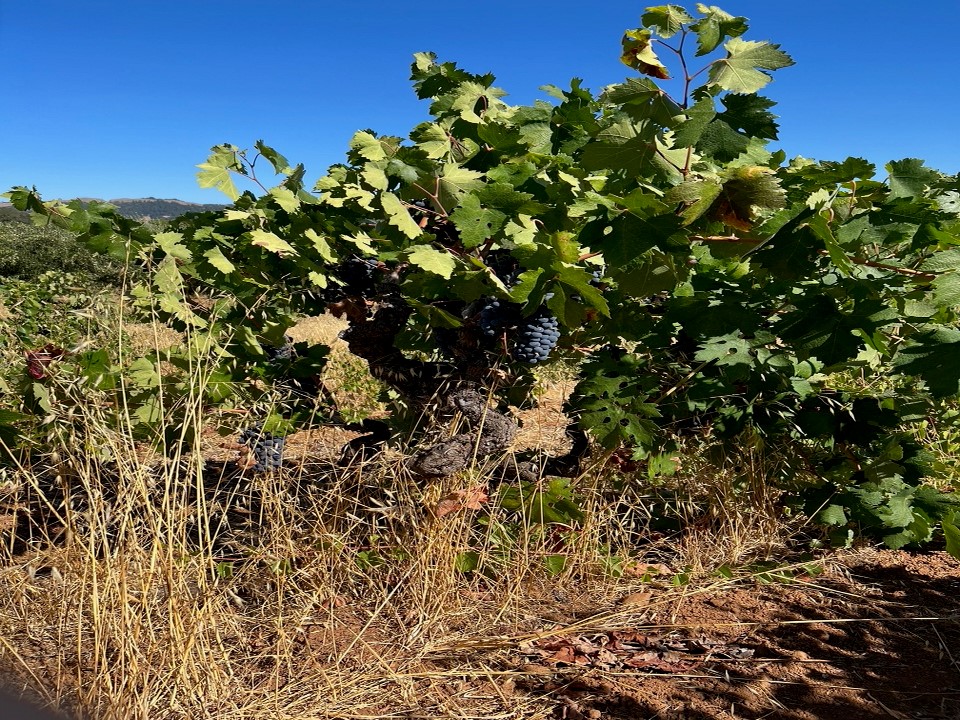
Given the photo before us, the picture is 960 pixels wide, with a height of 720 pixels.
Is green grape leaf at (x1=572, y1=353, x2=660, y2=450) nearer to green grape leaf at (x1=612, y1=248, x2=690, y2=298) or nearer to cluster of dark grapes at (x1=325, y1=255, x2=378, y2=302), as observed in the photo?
green grape leaf at (x1=612, y1=248, x2=690, y2=298)

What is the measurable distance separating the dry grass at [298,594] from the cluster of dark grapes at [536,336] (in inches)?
16.8

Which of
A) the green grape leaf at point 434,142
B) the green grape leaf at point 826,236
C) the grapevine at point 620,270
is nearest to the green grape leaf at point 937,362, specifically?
the grapevine at point 620,270

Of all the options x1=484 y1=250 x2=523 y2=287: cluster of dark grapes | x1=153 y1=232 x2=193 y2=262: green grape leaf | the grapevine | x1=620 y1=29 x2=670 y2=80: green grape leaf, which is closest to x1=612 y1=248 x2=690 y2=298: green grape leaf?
the grapevine

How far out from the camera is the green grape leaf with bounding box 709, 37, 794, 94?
1.78 meters

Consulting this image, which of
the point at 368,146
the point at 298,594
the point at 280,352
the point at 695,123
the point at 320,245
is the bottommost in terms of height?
the point at 298,594

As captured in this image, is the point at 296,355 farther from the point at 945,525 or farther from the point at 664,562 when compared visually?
the point at 945,525

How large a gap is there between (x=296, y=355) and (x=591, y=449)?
1.15 metres

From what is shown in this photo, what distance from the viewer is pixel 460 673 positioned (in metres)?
1.98

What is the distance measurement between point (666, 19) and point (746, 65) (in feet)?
0.68

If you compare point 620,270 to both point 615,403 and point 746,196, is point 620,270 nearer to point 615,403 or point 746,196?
point 746,196

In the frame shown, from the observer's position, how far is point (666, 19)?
178 centimetres

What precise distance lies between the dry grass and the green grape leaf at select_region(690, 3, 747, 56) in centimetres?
132

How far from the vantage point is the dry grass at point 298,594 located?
178 centimetres

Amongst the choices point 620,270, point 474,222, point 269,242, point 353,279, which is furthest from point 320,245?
point 620,270
